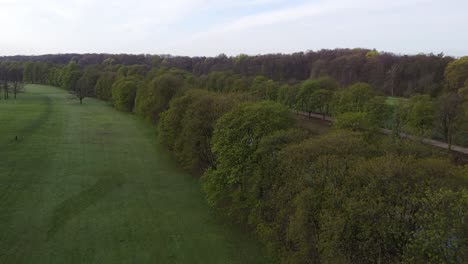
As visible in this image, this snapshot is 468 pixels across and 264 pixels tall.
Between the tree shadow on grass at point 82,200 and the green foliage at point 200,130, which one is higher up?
the green foliage at point 200,130

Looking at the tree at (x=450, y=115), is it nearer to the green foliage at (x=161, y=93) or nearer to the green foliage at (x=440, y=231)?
the green foliage at (x=440, y=231)

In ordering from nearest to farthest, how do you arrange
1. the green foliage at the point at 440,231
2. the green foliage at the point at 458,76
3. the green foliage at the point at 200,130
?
1. the green foliage at the point at 440,231
2. the green foliage at the point at 200,130
3. the green foliage at the point at 458,76

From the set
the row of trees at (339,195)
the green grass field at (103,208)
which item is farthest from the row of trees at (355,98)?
the green grass field at (103,208)

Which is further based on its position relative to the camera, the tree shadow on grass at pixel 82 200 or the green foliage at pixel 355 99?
the green foliage at pixel 355 99

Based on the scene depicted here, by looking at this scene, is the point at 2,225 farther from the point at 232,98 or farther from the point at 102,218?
the point at 232,98

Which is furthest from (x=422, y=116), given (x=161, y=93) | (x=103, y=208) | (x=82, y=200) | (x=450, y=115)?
(x=82, y=200)

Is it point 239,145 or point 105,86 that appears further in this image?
point 105,86

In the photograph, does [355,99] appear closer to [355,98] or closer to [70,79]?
[355,98]
